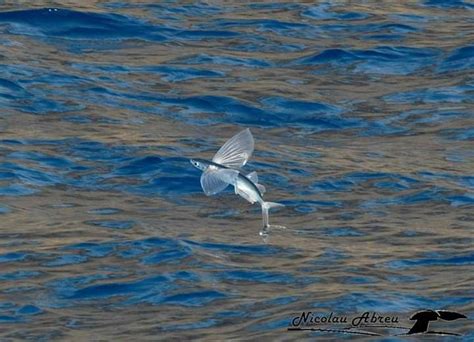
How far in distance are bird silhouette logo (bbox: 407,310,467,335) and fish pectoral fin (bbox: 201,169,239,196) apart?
1.07 m

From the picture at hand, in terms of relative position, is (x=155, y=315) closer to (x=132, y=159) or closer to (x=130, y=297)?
(x=130, y=297)

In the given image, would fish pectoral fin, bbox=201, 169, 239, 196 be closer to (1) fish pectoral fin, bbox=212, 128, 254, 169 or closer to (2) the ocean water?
(1) fish pectoral fin, bbox=212, 128, 254, 169

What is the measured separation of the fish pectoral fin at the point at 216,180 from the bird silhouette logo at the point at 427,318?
107cm

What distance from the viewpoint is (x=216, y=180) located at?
20.2 feet

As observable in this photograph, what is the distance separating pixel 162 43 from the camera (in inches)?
518

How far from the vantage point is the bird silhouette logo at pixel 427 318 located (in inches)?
247

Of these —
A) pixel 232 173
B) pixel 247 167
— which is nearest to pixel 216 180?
pixel 232 173

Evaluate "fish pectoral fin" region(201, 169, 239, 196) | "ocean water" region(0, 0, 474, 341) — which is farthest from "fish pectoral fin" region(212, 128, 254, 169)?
"ocean water" region(0, 0, 474, 341)

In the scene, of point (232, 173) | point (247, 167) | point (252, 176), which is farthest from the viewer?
point (247, 167)

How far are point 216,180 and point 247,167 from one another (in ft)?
12.1

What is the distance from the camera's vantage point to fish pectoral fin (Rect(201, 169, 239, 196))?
6062 mm

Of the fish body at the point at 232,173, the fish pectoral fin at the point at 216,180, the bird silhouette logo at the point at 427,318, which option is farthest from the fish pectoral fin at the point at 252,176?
the bird silhouette logo at the point at 427,318

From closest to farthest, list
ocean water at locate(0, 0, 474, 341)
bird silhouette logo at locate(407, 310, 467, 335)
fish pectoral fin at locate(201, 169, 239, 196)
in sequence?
fish pectoral fin at locate(201, 169, 239, 196)
bird silhouette logo at locate(407, 310, 467, 335)
ocean water at locate(0, 0, 474, 341)

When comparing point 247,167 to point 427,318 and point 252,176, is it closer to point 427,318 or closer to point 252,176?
point 252,176
